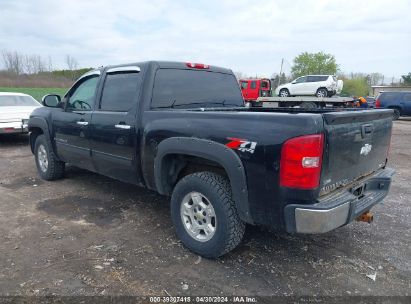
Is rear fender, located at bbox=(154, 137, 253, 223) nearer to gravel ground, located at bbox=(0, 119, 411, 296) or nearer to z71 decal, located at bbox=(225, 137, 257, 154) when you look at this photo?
z71 decal, located at bbox=(225, 137, 257, 154)

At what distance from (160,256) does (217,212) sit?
77cm

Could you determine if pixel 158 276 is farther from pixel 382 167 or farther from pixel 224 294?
pixel 382 167

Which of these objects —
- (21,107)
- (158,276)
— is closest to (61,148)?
(158,276)

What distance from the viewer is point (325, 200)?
2812mm

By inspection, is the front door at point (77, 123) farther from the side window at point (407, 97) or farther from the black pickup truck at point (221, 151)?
the side window at point (407, 97)

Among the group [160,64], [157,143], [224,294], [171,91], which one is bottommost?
[224,294]

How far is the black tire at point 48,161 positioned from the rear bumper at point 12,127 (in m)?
3.91

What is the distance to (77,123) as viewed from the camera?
4965 mm

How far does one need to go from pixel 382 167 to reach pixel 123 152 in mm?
2867

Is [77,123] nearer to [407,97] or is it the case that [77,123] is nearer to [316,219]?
[316,219]

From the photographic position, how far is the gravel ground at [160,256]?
300 centimetres

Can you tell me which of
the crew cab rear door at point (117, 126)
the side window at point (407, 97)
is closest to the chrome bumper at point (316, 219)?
the crew cab rear door at point (117, 126)

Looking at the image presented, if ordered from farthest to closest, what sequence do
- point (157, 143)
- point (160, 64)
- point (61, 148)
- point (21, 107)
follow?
point (21, 107), point (61, 148), point (160, 64), point (157, 143)

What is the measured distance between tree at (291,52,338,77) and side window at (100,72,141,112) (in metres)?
59.3
